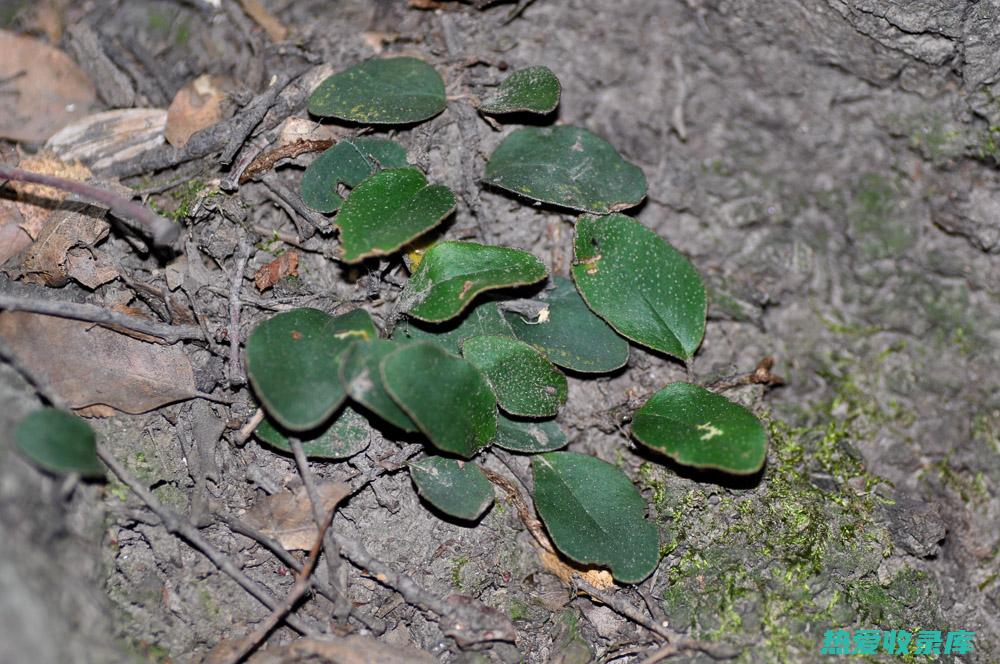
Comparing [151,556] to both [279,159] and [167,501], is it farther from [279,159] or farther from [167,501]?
[279,159]

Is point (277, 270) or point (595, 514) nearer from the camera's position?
point (595, 514)

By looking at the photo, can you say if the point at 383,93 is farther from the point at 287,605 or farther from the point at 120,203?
the point at 287,605

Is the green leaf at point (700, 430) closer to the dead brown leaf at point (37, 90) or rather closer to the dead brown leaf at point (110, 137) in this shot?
the dead brown leaf at point (110, 137)

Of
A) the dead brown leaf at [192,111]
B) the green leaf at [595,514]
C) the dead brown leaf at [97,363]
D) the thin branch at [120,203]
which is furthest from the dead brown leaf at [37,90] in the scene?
the green leaf at [595,514]

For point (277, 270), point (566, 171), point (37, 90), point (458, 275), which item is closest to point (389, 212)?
point (458, 275)

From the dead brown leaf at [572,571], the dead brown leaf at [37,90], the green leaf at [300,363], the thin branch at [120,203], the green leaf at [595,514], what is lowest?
the dead brown leaf at [572,571]

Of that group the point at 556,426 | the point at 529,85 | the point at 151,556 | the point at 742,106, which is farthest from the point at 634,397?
the point at 151,556
